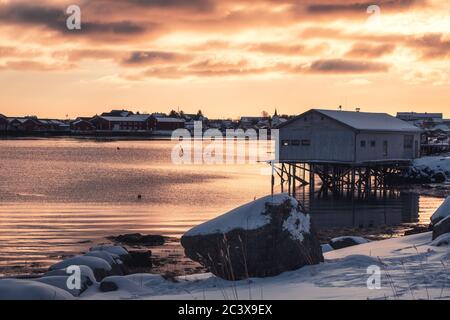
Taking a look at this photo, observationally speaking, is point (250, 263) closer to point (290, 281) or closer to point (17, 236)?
point (290, 281)

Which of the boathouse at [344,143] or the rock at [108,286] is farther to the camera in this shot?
the boathouse at [344,143]

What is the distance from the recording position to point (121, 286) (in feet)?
36.6

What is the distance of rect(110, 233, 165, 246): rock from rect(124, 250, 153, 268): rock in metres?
3.74

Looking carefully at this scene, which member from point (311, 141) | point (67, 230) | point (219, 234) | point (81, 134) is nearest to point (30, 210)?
point (67, 230)

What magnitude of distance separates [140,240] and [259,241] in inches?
499

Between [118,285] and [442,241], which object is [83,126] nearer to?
[118,285]

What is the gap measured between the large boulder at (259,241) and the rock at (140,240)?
1132cm

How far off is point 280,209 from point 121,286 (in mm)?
3305

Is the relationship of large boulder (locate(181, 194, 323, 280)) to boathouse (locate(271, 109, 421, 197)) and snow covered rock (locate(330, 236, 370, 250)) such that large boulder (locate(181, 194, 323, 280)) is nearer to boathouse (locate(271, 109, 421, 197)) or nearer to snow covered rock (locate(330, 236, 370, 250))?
snow covered rock (locate(330, 236, 370, 250))

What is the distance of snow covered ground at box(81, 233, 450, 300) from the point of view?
839cm

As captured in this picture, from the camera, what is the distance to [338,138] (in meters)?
44.9

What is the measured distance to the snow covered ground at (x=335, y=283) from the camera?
27.5 feet

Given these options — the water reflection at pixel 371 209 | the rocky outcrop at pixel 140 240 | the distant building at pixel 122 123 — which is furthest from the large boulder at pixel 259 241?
the distant building at pixel 122 123

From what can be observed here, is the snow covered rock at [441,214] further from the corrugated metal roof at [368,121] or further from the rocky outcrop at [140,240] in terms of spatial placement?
the corrugated metal roof at [368,121]
